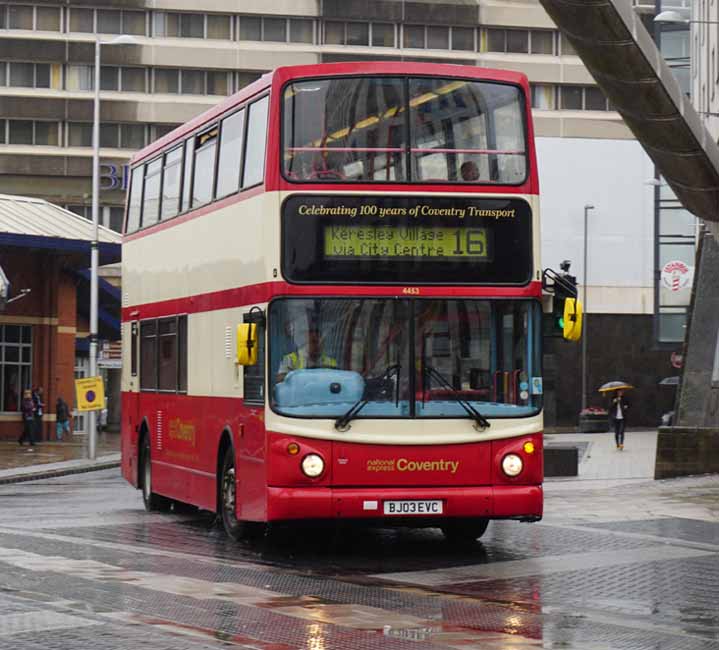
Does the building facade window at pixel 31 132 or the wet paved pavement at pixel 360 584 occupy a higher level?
the building facade window at pixel 31 132

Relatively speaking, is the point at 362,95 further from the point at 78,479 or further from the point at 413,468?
the point at 78,479

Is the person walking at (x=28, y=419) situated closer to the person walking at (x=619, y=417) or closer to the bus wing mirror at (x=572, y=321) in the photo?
the person walking at (x=619, y=417)

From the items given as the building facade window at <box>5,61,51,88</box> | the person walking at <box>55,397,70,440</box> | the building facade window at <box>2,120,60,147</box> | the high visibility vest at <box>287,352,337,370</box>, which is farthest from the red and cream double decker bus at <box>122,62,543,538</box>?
the building facade window at <box>5,61,51,88</box>

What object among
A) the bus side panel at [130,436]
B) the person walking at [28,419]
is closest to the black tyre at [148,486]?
the bus side panel at [130,436]

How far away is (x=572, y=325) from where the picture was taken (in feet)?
52.9

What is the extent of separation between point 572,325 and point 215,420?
14.6 feet

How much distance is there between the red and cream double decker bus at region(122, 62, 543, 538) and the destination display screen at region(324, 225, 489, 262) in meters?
0.01

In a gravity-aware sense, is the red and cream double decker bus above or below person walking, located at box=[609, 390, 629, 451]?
above

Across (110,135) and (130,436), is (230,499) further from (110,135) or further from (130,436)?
(110,135)

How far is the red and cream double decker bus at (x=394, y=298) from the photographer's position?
16125 millimetres

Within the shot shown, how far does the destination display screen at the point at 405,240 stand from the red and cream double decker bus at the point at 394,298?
1cm

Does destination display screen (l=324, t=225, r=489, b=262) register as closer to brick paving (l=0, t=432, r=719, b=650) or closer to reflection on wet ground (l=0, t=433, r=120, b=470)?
brick paving (l=0, t=432, r=719, b=650)

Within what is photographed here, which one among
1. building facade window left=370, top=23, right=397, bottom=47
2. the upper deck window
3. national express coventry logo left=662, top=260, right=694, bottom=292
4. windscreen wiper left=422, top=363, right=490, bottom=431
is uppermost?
building facade window left=370, top=23, right=397, bottom=47

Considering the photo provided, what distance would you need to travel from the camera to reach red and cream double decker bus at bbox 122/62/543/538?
16.1 meters
